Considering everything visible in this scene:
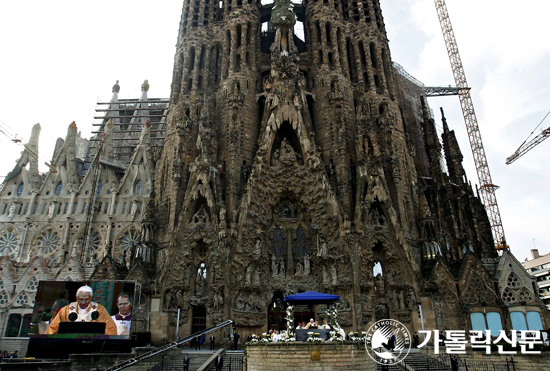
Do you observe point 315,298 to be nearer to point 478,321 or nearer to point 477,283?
point 478,321

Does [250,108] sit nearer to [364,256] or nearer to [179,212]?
[179,212]

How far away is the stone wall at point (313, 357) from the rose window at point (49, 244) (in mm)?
32671

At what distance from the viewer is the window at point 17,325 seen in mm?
31062

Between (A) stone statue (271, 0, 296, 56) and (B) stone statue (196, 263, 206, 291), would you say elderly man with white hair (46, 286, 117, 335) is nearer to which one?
(B) stone statue (196, 263, 206, 291)

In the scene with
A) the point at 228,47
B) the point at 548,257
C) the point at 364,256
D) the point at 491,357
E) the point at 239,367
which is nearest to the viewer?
the point at 491,357

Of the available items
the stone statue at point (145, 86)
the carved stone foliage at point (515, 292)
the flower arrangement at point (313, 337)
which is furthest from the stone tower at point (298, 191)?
the stone statue at point (145, 86)

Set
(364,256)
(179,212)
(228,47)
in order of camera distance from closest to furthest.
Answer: (364,256)
(179,212)
(228,47)

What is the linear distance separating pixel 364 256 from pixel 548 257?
60933 mm

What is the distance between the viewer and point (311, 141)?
Result: 1302 inches

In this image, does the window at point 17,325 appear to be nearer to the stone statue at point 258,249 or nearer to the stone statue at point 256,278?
the stone statue at point 256,278

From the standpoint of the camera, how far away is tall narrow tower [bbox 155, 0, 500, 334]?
94.9 ft

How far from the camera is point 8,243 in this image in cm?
4072

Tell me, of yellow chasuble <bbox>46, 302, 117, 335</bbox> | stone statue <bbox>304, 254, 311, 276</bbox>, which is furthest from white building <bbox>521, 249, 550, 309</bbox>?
yellow chasuble <bbox>46, 302, 117, 335</bbox>

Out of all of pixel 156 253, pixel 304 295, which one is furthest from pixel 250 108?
pixel 304 295
